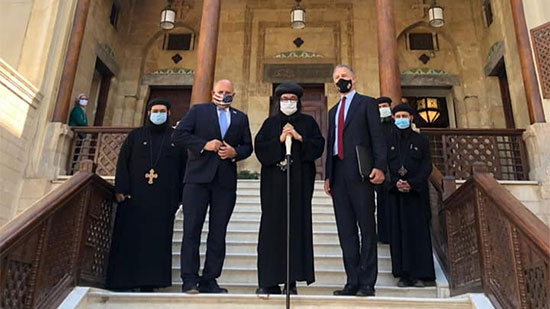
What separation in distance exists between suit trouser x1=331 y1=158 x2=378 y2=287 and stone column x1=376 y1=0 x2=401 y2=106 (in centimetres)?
346

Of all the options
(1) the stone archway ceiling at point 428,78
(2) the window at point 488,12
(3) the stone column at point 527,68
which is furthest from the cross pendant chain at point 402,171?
(2) the window at point 488,12

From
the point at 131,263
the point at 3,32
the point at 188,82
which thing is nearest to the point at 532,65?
the point at 131,263

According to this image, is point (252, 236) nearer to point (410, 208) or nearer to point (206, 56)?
point (410, 208)

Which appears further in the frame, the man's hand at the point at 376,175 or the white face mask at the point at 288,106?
the white face mask at the point at 288,106

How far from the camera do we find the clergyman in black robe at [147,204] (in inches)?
154

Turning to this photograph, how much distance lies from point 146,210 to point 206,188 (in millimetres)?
747

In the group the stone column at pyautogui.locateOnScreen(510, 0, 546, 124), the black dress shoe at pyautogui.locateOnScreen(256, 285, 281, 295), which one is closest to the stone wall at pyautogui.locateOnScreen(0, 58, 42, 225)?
the black dress shoe at pyautogui.locateOnScreen(256, 285, 281, 295)

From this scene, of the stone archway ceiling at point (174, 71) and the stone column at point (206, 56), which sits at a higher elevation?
the stone archway ceiling at point (174, 71)

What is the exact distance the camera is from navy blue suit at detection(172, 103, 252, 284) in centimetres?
356

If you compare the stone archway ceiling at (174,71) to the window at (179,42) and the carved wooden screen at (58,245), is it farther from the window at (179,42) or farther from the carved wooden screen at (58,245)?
the carved wooden screen at (58,245)

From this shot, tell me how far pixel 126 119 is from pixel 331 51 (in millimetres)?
5012

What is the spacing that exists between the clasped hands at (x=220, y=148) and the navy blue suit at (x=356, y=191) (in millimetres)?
790

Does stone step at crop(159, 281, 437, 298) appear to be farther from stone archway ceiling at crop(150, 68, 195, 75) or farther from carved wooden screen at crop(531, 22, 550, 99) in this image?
stone archway ceiling at crop(150, 68, 195, 75)

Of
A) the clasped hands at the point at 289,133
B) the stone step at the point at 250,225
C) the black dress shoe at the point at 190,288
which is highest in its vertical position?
the clasped hands at the point at 289,133
